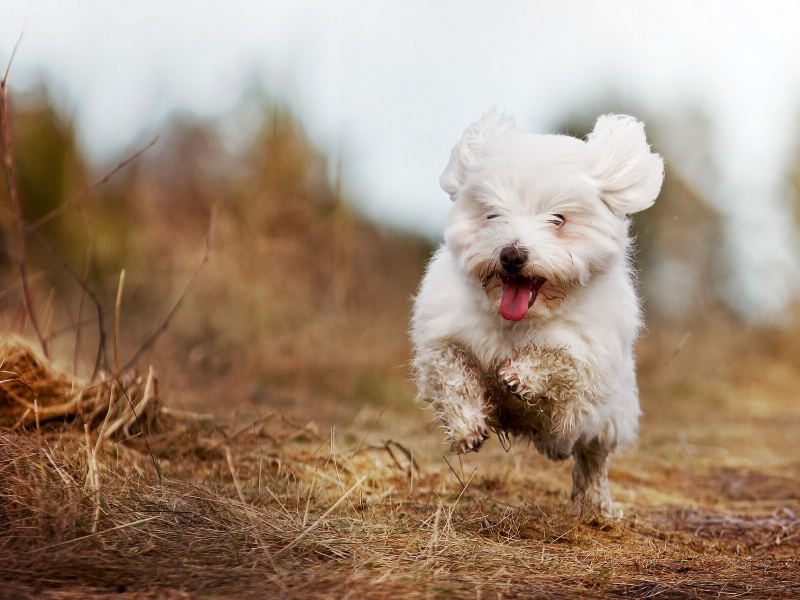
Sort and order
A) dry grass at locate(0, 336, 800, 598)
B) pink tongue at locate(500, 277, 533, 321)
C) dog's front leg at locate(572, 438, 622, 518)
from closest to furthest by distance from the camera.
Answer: dry grass at locate(0, 336, 800, 598) → pink tongue at locate(500, 277, 533, 321) → dog's front leg at locate(572, 438, 622, 518)

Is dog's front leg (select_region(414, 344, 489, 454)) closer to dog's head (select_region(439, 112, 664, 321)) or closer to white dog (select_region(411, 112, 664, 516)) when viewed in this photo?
white dog (select_region(411, 112, 664, 516))

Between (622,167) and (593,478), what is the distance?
192cm

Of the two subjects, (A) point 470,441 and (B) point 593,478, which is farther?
(B) point 593,478

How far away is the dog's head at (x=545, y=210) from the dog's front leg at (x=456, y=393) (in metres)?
0.36

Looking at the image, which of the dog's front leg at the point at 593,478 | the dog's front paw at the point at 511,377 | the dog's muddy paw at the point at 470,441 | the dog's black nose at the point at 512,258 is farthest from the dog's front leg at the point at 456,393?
the dog's front leg at the point at 593,478

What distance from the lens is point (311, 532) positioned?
317 cm

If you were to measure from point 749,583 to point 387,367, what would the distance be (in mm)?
8381

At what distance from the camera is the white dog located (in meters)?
3.60

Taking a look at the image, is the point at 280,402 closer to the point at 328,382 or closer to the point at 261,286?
the point at 328,382

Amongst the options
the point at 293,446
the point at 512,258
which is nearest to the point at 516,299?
the point at 512,258

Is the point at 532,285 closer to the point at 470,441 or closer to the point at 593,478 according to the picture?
the point at 470,441

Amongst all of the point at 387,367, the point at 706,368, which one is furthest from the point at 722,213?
the point at 387,367

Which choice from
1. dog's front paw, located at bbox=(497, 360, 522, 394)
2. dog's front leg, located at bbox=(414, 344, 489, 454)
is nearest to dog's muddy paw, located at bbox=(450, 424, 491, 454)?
dog's front leg, located at bbox=(414, 344, 489, 454)

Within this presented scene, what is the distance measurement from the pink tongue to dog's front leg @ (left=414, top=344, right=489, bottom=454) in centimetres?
38
